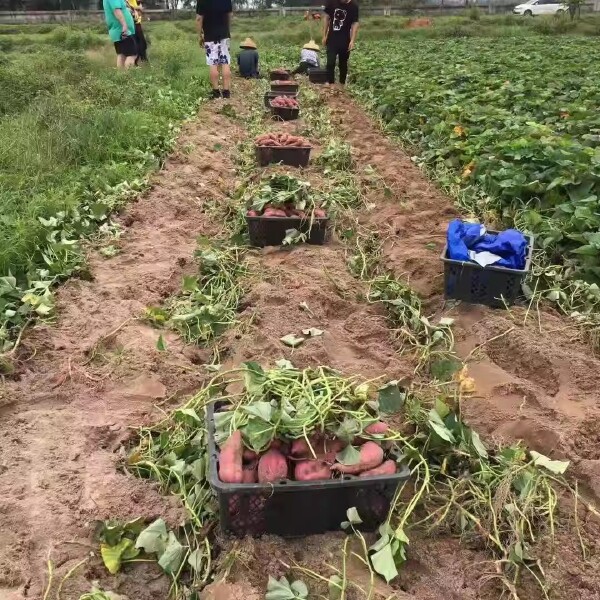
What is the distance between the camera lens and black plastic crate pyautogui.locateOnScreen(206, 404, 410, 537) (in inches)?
76.6

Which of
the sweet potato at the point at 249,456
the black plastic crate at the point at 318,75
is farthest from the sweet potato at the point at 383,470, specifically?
the black plastic crate at the point at 318,75

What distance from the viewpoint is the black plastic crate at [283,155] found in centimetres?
600

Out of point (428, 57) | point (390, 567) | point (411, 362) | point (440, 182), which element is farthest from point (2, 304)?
point (428, 57)

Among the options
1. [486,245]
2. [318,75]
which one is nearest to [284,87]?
[318,75]

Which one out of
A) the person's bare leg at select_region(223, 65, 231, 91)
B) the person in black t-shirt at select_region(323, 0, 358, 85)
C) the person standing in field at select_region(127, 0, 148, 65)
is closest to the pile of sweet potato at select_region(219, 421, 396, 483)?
the person's bare leg at select_region(223, 65, 231, 91)

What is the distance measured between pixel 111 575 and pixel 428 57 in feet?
51.0

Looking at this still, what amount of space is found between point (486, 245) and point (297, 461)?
2.13 meters

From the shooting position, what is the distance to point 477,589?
199cm

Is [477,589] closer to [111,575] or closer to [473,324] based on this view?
[111,575]

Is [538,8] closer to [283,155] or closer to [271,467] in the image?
[283,155]

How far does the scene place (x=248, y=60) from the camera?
13.1 meters

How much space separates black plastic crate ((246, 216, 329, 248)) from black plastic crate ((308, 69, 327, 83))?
888 cm

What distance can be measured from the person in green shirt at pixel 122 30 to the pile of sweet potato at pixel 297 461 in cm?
945

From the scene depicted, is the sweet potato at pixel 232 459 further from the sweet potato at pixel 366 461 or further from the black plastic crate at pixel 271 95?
the black plastic crate at pixel 271 95
